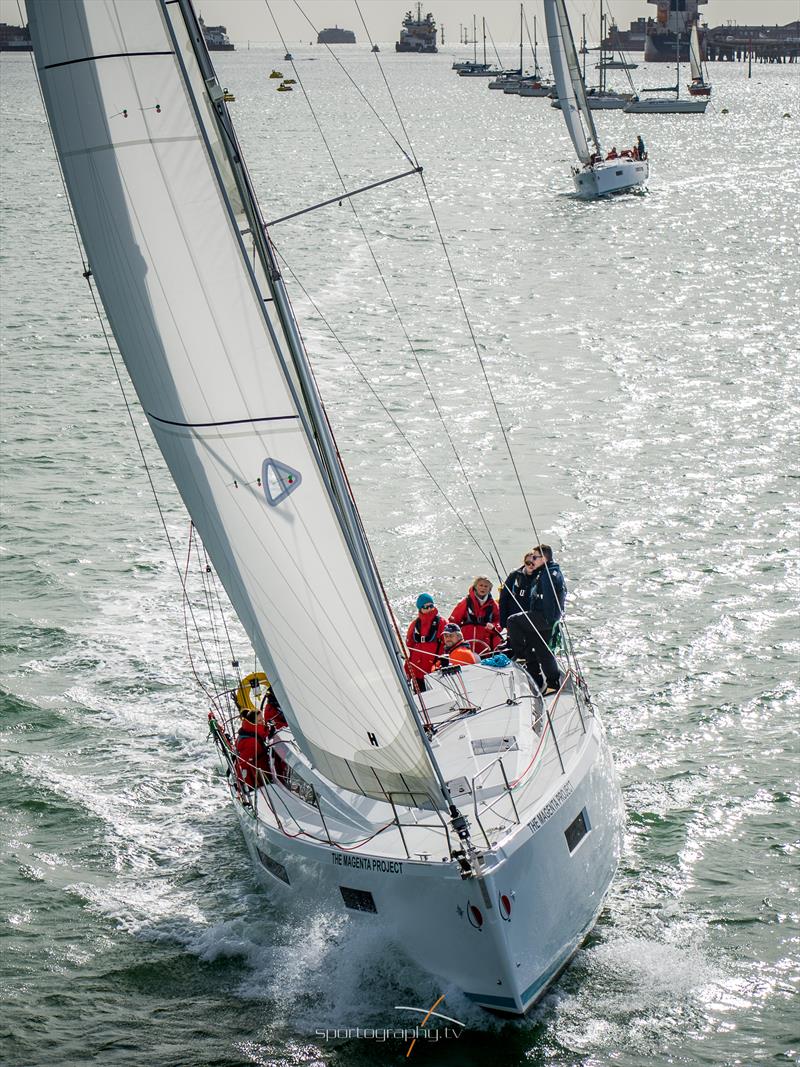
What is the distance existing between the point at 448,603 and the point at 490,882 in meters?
9.22

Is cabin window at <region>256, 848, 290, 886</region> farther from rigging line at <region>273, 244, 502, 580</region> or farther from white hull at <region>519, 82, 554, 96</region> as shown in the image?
white hull at <region>519, 82, 554, 96</region>

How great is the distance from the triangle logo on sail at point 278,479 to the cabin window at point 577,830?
354 centimetres

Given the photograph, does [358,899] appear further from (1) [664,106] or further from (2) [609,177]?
(1) [664,106]

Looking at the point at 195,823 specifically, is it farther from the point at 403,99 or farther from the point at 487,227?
the point at 403,99

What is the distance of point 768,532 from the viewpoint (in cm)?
2153

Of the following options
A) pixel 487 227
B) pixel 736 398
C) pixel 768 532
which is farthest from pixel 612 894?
pixel 487 227

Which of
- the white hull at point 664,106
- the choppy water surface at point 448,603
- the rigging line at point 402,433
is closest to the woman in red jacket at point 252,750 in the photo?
the choppy water surface at point 448,603

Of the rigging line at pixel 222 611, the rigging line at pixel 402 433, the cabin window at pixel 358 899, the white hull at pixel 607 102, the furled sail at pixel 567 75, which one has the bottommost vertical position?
the white hull at pixel 607 102

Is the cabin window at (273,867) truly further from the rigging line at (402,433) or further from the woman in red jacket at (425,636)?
the rigging line at (402,433)

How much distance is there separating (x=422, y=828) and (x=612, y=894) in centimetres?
231

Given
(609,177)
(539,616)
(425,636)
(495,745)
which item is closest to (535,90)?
(609,177)

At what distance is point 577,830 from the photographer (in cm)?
1124

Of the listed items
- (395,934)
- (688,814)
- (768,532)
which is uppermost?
(395,934)

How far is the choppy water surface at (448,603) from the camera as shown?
11016 mm
